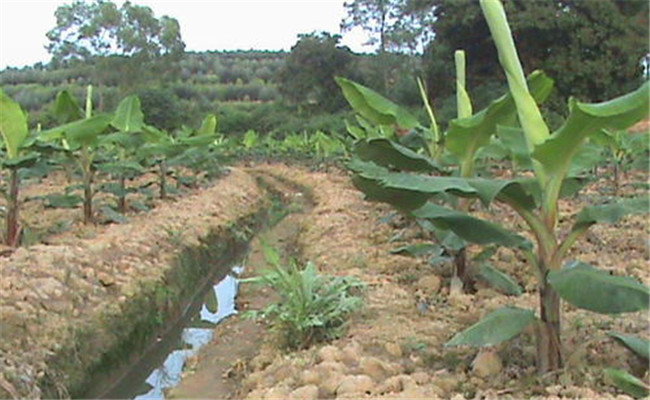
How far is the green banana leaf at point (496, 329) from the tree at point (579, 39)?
59.9ft

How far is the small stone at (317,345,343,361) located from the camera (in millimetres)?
3516

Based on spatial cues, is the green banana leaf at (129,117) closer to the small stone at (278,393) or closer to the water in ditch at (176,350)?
the water in ditch at (176,350)

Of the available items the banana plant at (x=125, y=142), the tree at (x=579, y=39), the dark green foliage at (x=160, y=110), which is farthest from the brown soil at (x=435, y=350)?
the dark green foliage at (x=160, y=110)

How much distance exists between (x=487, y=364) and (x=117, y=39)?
30.5 meters

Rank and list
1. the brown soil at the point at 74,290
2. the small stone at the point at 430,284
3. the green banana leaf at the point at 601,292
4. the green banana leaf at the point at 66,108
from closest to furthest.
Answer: the green banana leaf at the point at 601,292 < the brown soil at the point at 74,290 < the small stone at the point at 430,284 < the green banana leaf at the point at 66,108

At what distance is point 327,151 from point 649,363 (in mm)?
14763

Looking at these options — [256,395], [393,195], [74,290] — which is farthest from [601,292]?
[74,290]

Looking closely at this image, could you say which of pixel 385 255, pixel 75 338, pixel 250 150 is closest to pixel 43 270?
pixel 75 338

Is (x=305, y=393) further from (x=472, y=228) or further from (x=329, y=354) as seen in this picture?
(x=472, y=228)

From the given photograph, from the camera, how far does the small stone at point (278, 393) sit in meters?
3.27

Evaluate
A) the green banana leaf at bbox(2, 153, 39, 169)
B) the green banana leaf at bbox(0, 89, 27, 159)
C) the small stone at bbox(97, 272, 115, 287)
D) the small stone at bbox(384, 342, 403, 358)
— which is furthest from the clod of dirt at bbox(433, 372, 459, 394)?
the green banana leaf at bbox(0, 89, 27, 159)

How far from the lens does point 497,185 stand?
8.71 feet

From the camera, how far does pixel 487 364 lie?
3.10 meters

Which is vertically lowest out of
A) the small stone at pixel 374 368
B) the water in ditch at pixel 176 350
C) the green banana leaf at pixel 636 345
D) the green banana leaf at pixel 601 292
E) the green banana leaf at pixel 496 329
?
the water in ditch at pixel 176 350
